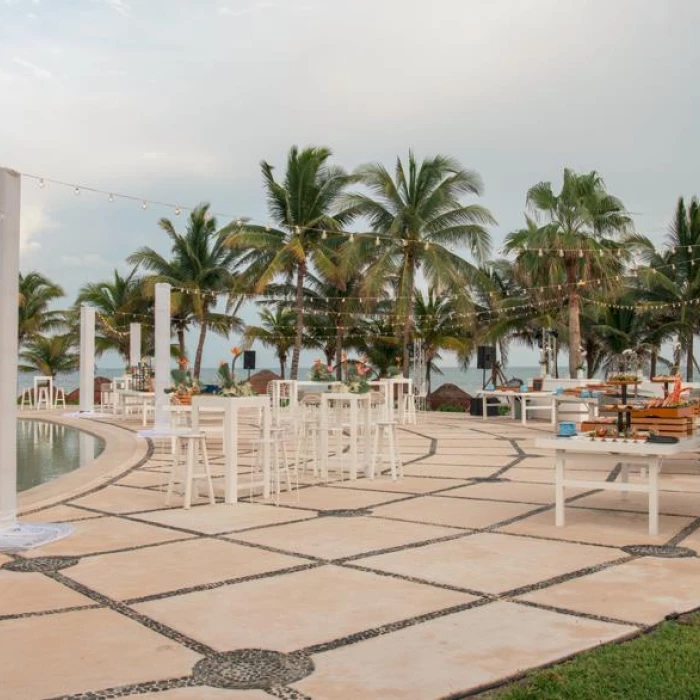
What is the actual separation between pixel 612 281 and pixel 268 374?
14.8 metres

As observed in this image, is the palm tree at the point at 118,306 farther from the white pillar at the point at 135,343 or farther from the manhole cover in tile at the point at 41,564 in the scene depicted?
the manhole cover in tile at the point at 41,564

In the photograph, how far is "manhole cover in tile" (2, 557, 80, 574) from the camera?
13.8 ft

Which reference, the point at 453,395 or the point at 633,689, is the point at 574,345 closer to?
the point at 453,395

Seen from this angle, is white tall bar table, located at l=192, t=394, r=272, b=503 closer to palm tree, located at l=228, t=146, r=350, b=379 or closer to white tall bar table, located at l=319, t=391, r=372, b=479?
white tall bar table, located at l=319, t=391, r=372, b=479

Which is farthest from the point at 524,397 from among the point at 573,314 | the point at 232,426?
the point at 232,426

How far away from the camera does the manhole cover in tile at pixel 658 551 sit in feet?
14.7

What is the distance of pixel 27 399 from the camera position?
25.4 metres

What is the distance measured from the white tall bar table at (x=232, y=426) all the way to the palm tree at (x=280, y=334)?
20.0m

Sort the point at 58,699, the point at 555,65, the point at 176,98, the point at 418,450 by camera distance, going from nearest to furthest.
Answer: the point at 58,699 < the point at 418,450 < the point at 555,65 < the point at 176,98

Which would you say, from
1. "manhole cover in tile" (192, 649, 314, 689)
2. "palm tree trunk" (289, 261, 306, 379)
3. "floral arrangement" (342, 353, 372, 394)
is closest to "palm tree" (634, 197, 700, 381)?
"palm tree trunk" (289, 261, 306, 379)

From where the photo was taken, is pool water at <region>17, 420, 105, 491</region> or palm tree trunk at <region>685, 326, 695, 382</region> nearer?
pool water at <region>17, 420, 105, 491</region>

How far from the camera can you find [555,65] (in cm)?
1277

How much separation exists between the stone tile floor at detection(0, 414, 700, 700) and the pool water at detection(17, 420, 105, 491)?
2.42 m

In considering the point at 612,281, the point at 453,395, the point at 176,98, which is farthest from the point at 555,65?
the point at 453,395
